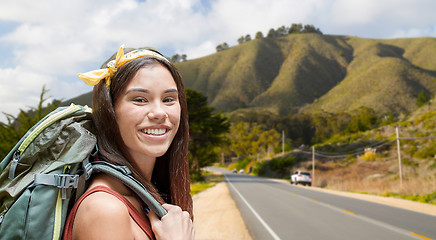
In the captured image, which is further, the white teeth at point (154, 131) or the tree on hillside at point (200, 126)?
the tree on hillside at point (200, 126)

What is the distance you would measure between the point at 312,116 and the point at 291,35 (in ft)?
309

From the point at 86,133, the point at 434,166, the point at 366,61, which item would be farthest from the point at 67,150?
the point at 366,61

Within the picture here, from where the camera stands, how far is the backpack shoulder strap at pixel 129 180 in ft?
4.58

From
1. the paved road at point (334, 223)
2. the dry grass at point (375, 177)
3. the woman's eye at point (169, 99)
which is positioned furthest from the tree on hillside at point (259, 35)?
the woman's eye at point (169, 99)

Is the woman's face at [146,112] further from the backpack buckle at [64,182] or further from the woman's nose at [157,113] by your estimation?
the backpack buckle at [64,182]

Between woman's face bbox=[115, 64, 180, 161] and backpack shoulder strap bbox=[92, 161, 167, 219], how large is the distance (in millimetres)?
157

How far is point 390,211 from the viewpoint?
14930 millimetres

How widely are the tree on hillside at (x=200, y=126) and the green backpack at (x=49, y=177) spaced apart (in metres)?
30.9

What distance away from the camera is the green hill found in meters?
112

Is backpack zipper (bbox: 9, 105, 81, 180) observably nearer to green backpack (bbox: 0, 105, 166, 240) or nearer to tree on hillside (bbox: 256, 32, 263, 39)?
green backpack (bbox: 0, 105, 166, 240)

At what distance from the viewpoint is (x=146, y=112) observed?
1567 millimetres

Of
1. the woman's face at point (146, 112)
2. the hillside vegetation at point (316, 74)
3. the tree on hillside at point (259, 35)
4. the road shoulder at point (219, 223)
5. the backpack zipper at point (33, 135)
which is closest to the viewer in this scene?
the backpack zipper at point (33, 135)

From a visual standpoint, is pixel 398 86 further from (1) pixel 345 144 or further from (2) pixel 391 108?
(1) pixel 345 144

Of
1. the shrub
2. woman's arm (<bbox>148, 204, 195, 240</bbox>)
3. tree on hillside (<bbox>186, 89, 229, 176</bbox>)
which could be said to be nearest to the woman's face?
woman's arm (<bbox>148, 204, 195, 240</bbox>)
